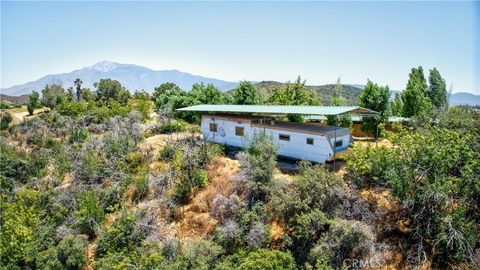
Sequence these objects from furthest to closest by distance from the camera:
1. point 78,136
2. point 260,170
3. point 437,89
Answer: point 437,89
point 78,136
point 260,170

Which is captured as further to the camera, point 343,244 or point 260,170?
point 260,170

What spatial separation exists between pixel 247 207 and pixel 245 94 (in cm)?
1949

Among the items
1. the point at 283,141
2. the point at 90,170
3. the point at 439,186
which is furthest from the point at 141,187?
the point at 439,186

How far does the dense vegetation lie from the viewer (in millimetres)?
13203

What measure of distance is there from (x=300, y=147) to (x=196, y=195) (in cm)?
702

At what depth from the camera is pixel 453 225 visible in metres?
12.6

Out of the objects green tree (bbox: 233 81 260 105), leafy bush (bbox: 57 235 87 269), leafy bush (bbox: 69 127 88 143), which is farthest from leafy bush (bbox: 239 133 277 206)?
leafy bush (bbox: 69 127 88 143)

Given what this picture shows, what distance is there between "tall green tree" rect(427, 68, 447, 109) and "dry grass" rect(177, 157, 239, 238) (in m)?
34.5

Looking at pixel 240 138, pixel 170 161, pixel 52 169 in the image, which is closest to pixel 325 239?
pixel 240 138

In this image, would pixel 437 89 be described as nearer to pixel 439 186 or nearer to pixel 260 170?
pixel 439 186

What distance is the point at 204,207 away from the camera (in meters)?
18.3

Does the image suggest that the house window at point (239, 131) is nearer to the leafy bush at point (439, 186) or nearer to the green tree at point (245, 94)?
the leafy bush at point (439, 186)

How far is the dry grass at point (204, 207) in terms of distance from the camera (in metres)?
17.3

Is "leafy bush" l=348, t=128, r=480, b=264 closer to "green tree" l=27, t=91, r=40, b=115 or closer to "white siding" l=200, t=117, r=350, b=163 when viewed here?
"white siding" l=200, t=117, r=350, b=163
